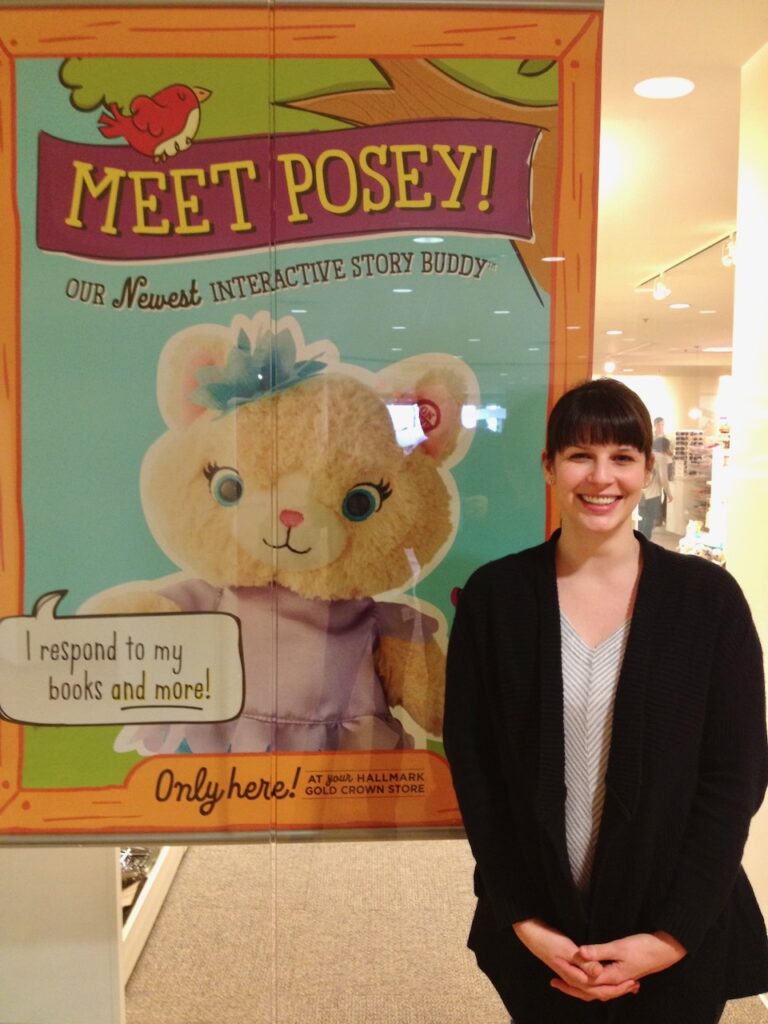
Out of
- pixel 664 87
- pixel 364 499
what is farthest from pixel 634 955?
pixel 664 87

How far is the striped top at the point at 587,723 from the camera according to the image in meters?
1.18

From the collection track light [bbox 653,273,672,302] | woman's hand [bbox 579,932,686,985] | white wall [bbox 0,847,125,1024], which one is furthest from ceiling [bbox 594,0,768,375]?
white wall [bbox 0,847,125,1024]

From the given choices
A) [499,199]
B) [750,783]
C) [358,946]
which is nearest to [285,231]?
[499,199]

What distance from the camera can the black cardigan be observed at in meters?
1.16

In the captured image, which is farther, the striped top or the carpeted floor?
the carpeted floor

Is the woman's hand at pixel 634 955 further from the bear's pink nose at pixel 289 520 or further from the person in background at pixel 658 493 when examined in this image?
the person in background at pixel 658 493

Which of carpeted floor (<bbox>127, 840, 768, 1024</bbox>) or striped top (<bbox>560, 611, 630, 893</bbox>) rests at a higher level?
striped top (<bbox>560, 611, 630, 893</bbox>)

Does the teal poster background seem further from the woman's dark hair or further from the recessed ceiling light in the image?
the recessed ceiling light

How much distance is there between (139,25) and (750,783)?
1656 millimetres

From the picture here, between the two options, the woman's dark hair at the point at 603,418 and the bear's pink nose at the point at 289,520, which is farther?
the bear's pink nose at the point at 289,520

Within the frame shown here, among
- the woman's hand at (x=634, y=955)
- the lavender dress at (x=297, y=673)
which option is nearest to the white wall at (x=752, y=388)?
the lavender dress at (x=297, y=673)

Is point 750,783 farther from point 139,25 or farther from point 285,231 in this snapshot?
point 139,25

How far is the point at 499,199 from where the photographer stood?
162 cm

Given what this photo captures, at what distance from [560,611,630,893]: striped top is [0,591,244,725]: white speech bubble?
0.72 meters
